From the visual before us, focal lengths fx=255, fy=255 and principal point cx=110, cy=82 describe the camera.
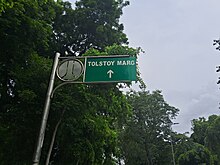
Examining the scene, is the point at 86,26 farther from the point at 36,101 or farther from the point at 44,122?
the point at 44,122

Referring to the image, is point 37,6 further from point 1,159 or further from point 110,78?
point 110,78

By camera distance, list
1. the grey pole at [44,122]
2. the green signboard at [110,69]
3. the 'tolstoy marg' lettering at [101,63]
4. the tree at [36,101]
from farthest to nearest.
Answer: the tree at [36,101]
the 'tolstoy marg' lettering at [101,63]
the green signboard at [110,69]
the grey pole at [44,122]

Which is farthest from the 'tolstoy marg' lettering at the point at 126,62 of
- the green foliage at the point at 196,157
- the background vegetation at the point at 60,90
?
the green foliage at the point at 196,157

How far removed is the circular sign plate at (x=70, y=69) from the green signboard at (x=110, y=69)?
11 cm

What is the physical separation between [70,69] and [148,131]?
2649 centimetres

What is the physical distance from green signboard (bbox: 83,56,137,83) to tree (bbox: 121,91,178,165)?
2444 centimetres

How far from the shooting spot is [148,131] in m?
29.0

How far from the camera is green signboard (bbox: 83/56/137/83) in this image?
3.55 m

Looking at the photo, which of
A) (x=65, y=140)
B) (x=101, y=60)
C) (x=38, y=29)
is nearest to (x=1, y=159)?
(x=65, y=140)

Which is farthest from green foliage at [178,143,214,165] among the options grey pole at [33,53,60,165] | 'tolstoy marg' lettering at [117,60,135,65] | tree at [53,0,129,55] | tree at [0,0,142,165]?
grey pole at [33,53,60,165]

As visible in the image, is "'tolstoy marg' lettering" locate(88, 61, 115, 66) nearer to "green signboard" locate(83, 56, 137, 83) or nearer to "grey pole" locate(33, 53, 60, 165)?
"green signboard" locate(83, 56, 137, 83)

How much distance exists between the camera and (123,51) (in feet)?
28.8

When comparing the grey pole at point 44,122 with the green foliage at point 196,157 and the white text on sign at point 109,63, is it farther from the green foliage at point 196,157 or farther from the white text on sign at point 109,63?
the green foliage at point 196,157

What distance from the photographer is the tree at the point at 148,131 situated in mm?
27922
